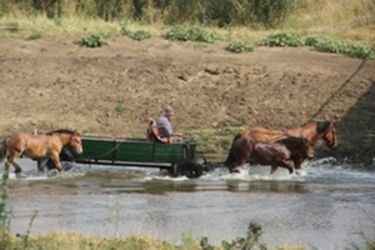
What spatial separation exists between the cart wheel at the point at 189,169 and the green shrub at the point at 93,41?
13156 mm

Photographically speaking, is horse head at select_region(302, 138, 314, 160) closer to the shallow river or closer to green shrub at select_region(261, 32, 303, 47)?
the shallow river

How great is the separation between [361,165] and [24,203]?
1027 cm

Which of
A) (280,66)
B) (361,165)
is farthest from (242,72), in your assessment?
(361,165)

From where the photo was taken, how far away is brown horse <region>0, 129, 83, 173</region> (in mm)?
23125

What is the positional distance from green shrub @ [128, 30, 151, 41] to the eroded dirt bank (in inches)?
11.8

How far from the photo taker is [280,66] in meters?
34.1

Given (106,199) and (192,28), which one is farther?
(192,28)

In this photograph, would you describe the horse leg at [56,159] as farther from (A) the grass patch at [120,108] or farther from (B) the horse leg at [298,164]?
(A) the grass patch at [120,108]

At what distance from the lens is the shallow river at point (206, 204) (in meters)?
15.8

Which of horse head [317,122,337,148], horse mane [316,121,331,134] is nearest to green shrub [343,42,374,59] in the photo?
horse head [317,122,337,148]

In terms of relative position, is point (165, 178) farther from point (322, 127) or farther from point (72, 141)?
point (322, 127)

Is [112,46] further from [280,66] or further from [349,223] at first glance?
[349,223]

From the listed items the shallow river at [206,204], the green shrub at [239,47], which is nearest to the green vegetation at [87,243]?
the shallow river at [206,204]

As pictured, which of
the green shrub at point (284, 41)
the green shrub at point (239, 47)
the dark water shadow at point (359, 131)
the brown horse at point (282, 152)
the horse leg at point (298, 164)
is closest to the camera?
the brown horse at point (282, 152)
